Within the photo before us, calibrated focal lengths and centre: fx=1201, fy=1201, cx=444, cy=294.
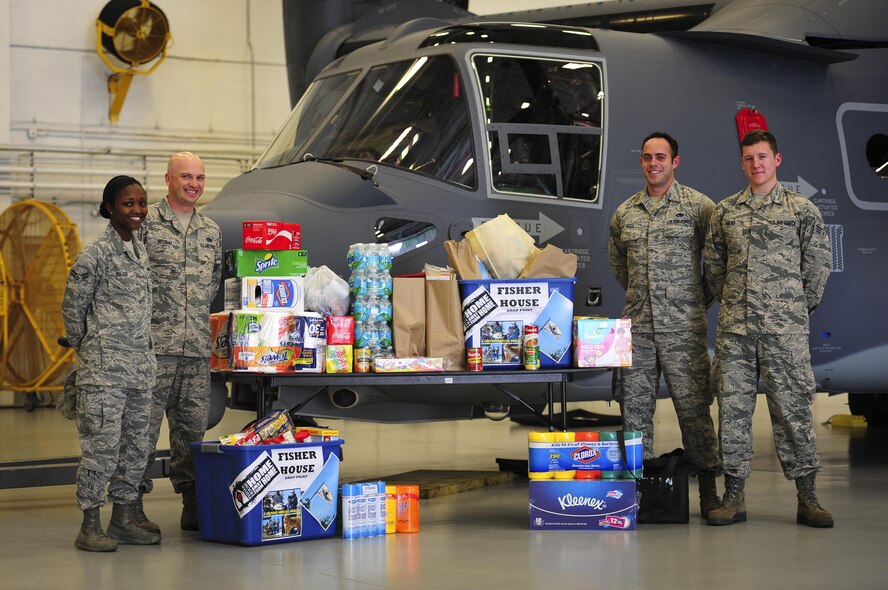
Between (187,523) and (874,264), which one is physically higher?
(874,264)

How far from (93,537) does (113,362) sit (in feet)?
2.56

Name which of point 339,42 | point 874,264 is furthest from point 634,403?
point 339,42

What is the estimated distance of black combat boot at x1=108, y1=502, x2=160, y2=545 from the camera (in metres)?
5.41

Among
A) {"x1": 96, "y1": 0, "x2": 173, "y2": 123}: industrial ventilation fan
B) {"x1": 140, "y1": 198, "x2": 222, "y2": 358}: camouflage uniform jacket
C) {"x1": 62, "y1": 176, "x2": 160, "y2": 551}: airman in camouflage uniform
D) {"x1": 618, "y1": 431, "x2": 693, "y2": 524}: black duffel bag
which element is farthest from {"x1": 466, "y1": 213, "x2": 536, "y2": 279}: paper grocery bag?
{"x1": 96, "y1": 0, "x2": 173, "y2": 123}: industrial ventilation fan

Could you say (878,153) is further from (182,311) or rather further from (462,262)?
(182,311)

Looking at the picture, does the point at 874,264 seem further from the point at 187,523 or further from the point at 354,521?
the point at 187,523

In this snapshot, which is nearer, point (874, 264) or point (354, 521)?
point (354, 521)

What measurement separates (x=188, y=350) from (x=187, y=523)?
A: 882 mm

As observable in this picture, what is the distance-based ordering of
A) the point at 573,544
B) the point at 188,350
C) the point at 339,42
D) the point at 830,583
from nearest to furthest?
the point at 830,583, the point at 573,544, the point at 188,350, the point at 339,42

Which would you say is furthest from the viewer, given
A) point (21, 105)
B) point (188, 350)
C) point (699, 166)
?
point (21, 105)

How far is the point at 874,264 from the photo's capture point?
25.7 ft

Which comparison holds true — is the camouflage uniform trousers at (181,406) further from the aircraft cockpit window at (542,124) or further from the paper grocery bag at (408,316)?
the aircraft cockpit window at (542,124)

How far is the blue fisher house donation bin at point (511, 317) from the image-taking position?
5848 millimetres

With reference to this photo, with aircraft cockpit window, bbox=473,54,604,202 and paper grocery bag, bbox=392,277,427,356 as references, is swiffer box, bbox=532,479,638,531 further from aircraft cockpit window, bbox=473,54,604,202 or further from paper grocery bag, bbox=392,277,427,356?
aircraft cockpit window, bbox=473,54,604,202
